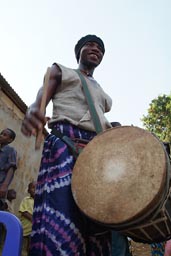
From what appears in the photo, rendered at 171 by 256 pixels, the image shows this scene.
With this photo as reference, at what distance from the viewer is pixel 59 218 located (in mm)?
1571

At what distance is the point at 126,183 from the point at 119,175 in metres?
0.05

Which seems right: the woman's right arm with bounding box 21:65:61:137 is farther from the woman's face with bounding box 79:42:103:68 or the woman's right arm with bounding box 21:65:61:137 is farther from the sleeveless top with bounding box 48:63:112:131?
the woman's face with bounding box 79:42:103:68

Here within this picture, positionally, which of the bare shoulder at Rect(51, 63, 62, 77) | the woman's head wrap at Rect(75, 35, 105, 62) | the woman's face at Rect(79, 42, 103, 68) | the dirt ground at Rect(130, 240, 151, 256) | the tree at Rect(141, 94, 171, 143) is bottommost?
the dirt ground at Rect(130, 240, 151, 256)

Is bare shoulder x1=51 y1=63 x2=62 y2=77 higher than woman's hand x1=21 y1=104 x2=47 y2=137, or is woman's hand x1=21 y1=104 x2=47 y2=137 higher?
bare shoulder x1=51 y1=63 x2=62 y2=77

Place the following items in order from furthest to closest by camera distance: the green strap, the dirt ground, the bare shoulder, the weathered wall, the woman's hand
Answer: the weathered wall → the dirt ground → the bare shoulder → the green strap → the woman's hand

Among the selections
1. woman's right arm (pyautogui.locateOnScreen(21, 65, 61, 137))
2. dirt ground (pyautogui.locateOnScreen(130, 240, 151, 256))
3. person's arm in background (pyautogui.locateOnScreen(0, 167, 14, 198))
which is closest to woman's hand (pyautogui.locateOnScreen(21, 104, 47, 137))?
woman's right arm (pyautogui.locateOnScreen(21, 65, 61, 137))

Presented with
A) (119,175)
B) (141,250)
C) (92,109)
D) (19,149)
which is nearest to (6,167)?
(92,109)

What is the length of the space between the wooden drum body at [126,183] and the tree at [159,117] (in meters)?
16.5

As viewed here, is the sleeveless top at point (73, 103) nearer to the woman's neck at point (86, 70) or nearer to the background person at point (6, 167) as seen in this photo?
the woman's neck at point (86, 70)

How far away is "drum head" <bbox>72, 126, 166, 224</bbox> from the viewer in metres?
1.44

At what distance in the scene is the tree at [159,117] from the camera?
1797 cm

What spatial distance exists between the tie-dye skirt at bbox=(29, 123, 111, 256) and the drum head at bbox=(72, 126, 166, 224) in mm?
79

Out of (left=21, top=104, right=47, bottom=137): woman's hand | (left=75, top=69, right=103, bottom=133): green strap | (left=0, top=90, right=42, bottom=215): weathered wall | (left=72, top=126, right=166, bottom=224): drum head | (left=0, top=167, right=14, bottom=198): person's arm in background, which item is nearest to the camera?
(left=72, top=126, right=166, bottom=224): drum head

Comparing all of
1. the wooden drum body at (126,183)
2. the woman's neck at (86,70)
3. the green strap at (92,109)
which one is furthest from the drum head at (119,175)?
the woman's neck at (86,70)
